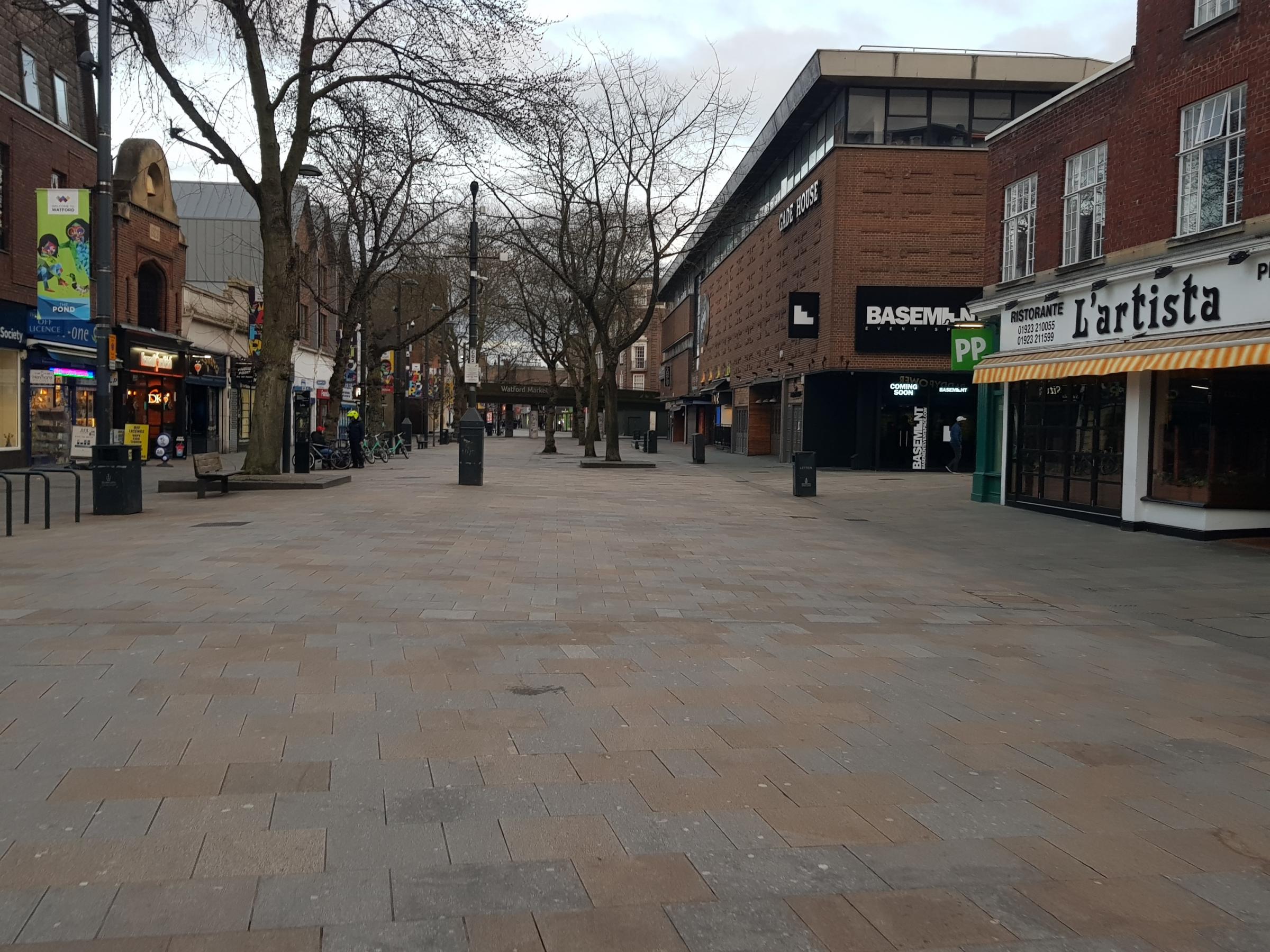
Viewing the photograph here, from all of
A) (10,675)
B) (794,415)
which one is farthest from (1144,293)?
(794,415)

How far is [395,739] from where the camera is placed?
4977 millimetres

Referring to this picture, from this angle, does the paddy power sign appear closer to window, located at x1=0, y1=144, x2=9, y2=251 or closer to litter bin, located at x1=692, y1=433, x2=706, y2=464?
window, located at x1=0, y1=144, x2=9, y2=251

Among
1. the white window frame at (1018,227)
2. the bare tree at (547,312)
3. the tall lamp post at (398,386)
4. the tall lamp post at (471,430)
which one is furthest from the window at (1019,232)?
the tall lamp post at (398,386)

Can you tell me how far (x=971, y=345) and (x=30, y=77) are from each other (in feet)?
73.0

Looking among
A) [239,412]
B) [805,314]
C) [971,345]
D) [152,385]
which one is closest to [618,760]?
[971,345]

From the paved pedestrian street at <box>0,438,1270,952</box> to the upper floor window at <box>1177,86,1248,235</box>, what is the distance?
6081 millimetres

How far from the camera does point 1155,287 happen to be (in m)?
15.0

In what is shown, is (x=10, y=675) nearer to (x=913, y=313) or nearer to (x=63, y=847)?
(x=63, y=847)

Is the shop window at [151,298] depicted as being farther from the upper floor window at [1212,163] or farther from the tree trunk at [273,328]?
the upper floor window at [1212,163]

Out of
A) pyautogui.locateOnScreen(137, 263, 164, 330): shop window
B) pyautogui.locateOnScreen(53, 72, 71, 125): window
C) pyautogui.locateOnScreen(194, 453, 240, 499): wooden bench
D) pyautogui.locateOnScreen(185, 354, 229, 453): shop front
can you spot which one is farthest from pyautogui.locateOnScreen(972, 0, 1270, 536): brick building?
pyautogui.locateOnScreen(185, 354, 229, 453): shop front

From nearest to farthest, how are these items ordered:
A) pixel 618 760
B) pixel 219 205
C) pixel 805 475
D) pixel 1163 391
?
1. pixel 618 760
2. pixel 1163 391
3. pixel 805 475
4. pixel 219 205

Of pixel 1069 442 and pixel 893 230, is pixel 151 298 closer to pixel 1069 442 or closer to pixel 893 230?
pixel 893 230

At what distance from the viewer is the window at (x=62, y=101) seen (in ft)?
84.2

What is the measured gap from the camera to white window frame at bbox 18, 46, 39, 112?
24031mm
